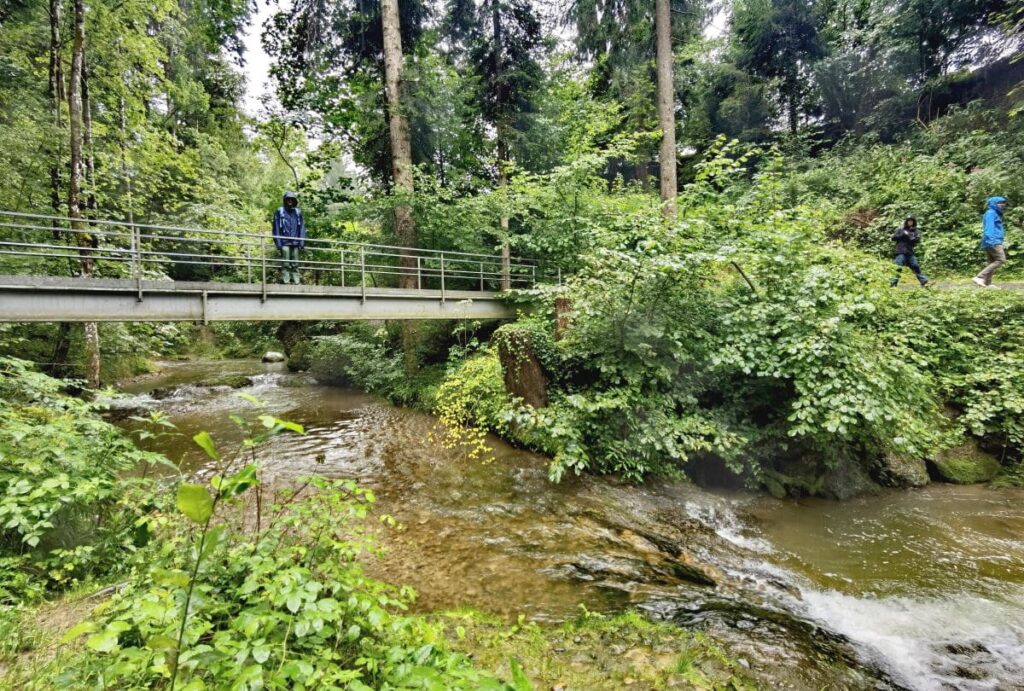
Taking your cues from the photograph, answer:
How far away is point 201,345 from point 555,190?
19605 mm

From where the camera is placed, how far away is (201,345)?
817 inches

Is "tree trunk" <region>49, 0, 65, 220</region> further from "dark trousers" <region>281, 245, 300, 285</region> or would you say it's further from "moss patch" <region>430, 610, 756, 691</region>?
"moss patch" <region>430, 610, 756, 691</region>

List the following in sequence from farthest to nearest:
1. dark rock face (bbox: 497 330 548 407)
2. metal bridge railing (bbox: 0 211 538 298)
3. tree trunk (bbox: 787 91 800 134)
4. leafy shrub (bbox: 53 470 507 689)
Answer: tree trunk (bbox: 787 91 800 134) < metal bridge railing (bbox: 0 211 538 298) < dark rock face (bbox: 497 330 548 407) < leafy shrub (bbox: 53 470 507 689)

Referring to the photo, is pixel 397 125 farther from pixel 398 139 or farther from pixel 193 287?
pixel 193 287

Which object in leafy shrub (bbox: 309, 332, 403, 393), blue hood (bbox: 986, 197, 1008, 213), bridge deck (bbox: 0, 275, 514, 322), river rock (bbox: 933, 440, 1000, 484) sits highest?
blue hood (bbox: 986, 197, 1008, 213)

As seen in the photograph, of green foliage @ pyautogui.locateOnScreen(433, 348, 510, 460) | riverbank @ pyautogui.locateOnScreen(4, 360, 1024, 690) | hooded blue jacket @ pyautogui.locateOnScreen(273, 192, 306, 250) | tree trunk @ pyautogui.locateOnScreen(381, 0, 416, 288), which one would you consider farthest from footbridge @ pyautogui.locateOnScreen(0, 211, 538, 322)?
riverbank @ pyautogui.locateOnScreen(4, 360, 1024, 690)

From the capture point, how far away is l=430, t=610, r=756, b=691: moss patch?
283 centimetres

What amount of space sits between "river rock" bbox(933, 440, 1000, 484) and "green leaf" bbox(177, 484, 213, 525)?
9.39 m

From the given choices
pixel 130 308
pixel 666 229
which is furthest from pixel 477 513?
pixel 130 308

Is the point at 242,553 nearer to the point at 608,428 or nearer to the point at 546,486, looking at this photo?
the point at 546,486

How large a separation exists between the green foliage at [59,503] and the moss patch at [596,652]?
2.48 m

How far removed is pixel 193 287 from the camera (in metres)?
6.53

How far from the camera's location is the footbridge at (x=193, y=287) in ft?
18.4

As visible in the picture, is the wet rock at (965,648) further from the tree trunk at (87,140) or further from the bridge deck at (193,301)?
the tree trunk at (87,140)
